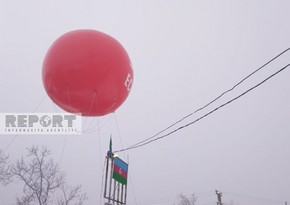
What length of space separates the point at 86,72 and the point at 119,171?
437cm

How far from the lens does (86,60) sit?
238 inches

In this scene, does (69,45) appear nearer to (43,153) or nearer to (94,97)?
(94,97)

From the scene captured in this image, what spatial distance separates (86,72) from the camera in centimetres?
605

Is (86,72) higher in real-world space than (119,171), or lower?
higher

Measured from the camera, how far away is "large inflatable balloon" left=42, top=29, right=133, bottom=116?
609 cm

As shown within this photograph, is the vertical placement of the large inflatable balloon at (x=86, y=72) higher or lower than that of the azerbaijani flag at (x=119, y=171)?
higher

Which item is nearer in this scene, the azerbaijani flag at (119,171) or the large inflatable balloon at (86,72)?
the large inflatable balloon at (86,72)

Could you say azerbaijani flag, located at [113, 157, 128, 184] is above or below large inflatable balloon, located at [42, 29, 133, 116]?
below

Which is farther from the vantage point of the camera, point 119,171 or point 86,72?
point 119,171

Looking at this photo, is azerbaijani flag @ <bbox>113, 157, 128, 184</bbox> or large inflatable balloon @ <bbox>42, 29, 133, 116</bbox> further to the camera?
azerbaijani flag @ <bbox>113, 157, 128, 184</bbox>

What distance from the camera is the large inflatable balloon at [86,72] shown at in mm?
6090

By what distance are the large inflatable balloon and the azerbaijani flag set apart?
9.60 feet

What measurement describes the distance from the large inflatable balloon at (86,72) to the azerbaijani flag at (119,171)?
2.93m

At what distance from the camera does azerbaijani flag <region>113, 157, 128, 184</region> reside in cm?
931
